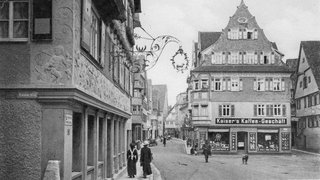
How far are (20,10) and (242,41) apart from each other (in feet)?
136

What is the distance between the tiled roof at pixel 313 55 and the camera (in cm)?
5119

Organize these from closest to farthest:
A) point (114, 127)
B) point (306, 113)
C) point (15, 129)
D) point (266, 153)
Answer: point (15, 129) → point (114, 127) → point (266, 153) → point (306, 113)

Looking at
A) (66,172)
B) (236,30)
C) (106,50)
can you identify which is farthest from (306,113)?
(66,172)

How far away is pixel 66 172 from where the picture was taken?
10.2 m

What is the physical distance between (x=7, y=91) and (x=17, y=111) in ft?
1.52

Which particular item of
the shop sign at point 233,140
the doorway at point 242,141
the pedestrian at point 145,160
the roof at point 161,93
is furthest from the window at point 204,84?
Answer: the roof at point 161,93

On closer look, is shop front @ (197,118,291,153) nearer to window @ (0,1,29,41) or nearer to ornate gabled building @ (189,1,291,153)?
ornate gabled building @ (189,1,291,153)

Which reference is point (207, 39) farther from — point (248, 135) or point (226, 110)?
point (248, 135)

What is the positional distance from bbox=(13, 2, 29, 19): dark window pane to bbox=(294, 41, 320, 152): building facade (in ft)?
145

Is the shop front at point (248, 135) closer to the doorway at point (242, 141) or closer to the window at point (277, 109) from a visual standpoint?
the doorway at point (242, 141)

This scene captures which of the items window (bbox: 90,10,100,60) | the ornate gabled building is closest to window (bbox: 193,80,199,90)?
the ornate gabled building

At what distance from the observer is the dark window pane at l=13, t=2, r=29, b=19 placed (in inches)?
401

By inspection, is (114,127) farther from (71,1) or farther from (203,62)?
(203,62)

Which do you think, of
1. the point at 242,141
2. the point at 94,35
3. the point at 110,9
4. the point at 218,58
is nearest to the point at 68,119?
the point at 94,35
